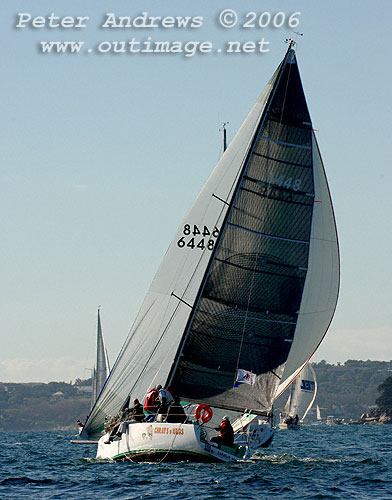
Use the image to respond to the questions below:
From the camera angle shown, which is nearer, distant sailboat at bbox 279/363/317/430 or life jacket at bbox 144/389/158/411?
life jacket at bbox 144/389/158/411

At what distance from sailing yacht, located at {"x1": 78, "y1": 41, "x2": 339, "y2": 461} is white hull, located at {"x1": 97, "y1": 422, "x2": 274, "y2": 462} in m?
1.43

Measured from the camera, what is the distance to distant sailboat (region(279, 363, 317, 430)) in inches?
3312

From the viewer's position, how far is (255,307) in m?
27.5

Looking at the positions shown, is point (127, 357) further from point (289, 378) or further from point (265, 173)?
point (265, 173)

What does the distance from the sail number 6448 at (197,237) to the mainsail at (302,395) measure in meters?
57.0

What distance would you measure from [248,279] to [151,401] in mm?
4476

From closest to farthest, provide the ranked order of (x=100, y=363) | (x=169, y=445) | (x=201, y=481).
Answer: (x=201, y=481), (x=169, y=445), (x=100, y=363)

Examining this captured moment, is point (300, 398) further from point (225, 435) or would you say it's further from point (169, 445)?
point (169, 445)

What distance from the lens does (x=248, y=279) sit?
27469 mm

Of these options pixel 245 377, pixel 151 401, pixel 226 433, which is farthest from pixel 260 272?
pixel 226 433

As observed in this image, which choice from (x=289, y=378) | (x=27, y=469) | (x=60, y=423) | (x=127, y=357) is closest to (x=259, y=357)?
(x=289, y=378)

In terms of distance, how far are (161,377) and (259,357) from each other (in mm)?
2837

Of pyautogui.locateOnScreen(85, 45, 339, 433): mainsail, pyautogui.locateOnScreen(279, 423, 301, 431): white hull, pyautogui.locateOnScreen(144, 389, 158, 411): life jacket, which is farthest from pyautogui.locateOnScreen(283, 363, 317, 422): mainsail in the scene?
pyautogui.locateOnScreen(144, 389, 158, 411): life jacket

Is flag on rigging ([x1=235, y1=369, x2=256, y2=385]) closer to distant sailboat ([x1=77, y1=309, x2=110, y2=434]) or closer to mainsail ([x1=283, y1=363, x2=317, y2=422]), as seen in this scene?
distant sailboat ([x1=77, y1=309, x2=110, y2=434])
